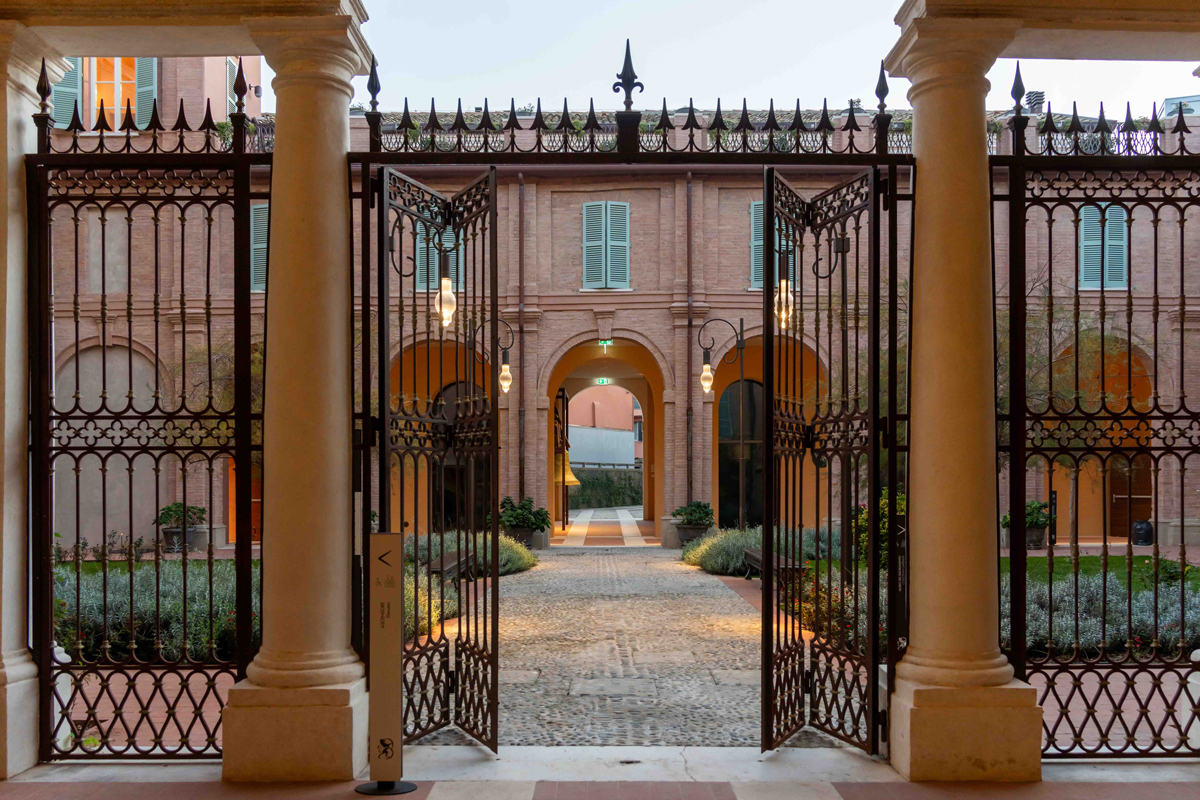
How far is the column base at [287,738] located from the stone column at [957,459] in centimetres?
295

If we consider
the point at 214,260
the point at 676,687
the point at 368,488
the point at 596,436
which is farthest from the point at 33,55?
the point at 596,436

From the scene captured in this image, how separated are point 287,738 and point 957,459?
3781 millimetres

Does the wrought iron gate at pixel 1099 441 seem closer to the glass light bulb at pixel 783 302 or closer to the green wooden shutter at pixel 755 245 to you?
the glass light bulb at pixel 783 302

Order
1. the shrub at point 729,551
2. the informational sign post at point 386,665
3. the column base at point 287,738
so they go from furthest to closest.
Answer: the shrub at point 729,551 → the column base at point 287,738 → the informational sign post at point 386,665

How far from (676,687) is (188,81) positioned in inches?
740

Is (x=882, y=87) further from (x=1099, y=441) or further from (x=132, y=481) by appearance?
(x=1099, y=441)

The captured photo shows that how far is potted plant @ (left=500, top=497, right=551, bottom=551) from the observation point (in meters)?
21.0

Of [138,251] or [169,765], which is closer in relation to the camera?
[169,765]

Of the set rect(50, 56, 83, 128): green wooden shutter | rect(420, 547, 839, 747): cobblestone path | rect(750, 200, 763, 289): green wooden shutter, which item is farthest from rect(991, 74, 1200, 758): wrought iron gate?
rect(50, 56, 83, 128): green wooden shutter

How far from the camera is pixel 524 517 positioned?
21.0 m

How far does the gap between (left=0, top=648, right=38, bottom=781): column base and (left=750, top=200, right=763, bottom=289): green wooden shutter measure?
18.1 meters

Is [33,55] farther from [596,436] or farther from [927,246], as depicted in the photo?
[596,436]

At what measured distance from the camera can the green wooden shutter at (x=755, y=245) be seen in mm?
21750

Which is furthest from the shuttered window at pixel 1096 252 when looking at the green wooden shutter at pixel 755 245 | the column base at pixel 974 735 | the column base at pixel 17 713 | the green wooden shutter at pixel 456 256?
the column base at pixel 17 713
